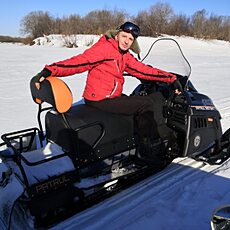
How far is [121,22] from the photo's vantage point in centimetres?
3512

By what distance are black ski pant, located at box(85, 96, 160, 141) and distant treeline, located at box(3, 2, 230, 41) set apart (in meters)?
23.3

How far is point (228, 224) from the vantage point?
1944mm

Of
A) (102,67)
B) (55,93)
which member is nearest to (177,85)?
(102,67)

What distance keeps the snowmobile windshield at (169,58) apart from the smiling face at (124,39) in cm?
70

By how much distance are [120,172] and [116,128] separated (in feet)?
1.76

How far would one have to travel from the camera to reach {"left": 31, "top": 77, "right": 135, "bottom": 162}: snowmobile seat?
2.23 m

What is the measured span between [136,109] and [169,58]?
0.99m

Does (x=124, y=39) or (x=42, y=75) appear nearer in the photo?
(x=42, y=75)

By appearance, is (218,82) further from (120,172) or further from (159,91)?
(120,172)

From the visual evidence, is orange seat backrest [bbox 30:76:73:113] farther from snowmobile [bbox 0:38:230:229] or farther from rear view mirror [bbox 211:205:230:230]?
rear view mirror [bbox 211:205:230:230]

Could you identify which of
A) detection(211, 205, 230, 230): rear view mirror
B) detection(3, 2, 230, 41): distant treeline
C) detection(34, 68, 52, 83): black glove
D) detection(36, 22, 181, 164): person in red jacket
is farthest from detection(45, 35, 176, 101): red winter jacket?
detection(3, 2, 230, 41): distant treeline

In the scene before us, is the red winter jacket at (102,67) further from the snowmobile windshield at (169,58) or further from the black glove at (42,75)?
the snowmobile windshield at (169,58)

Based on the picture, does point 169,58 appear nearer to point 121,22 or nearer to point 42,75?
point 42,75

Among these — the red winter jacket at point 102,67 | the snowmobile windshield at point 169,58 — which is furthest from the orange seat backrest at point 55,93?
the snowmobile windshield at point 169,58
